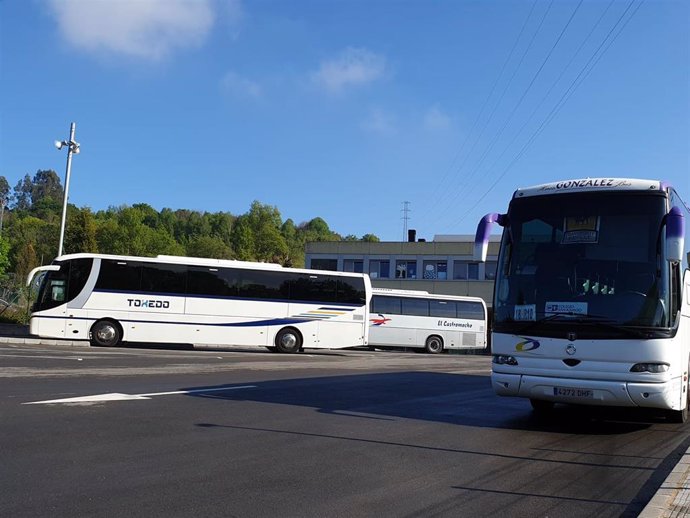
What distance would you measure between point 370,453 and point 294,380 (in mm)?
7830

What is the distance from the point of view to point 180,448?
7156 millimetres

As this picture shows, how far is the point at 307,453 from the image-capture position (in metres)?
7.15

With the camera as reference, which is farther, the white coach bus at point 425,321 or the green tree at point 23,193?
the green tree at point 23,193

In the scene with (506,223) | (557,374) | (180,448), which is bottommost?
(180,448)

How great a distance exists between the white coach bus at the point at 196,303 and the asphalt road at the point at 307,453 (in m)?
11.5

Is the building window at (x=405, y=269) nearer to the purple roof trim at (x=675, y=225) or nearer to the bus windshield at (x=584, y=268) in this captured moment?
the bus windshield at (x=584, y=268)

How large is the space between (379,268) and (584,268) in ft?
179

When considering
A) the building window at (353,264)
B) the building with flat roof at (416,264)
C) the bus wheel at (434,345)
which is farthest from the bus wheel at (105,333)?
the building window at (353,264)

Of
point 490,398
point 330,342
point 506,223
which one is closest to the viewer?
point 506,223

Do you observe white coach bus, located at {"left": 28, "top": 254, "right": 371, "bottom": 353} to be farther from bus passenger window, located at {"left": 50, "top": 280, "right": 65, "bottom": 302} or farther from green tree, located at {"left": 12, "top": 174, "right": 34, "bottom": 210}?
green tree, located at {"left": 12, "top": 174, "right": 34, "bottom": 210}

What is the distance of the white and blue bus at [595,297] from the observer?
8.35 m

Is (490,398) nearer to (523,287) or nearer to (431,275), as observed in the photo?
(523,287)

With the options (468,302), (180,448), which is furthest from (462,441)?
(468,302)

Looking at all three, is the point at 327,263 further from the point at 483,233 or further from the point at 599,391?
the point at 599,391
